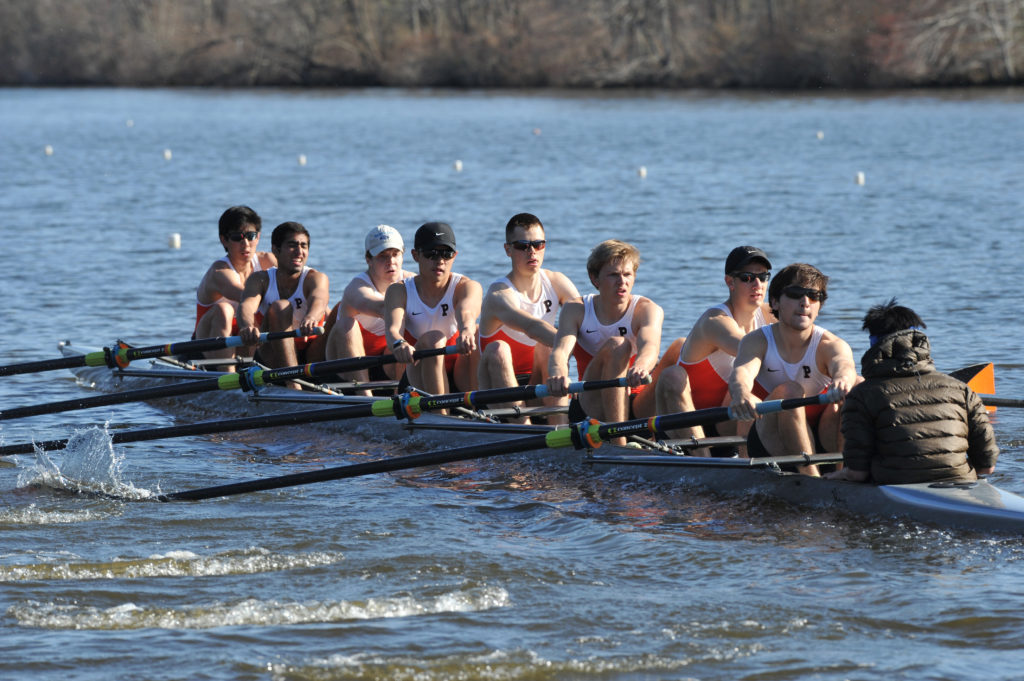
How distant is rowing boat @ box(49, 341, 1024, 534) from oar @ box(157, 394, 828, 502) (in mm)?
330

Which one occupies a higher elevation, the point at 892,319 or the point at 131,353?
the point at 892,319

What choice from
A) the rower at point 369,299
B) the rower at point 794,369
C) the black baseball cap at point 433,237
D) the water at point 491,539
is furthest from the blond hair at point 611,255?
the rower at point 369,299

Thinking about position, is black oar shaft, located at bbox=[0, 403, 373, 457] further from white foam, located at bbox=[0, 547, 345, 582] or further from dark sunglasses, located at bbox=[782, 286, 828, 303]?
dark sunglasses, located at bbox=[782, 286, 828, 303]

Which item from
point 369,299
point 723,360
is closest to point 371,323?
point 369,299

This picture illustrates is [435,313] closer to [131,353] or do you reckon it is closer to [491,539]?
[491,539]

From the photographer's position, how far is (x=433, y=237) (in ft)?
26.7

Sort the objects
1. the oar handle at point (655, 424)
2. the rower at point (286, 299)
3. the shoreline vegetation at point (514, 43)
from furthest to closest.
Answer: the shoreline vegetation at point (514, 43), the rower at point (286, 299), the oar handle at point (655, 424)

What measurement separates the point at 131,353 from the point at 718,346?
15.0ft

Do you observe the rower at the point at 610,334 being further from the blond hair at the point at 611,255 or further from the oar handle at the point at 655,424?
Result: the oar handle at the point at 655,424

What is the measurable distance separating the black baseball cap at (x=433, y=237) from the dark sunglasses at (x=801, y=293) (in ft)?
8.35

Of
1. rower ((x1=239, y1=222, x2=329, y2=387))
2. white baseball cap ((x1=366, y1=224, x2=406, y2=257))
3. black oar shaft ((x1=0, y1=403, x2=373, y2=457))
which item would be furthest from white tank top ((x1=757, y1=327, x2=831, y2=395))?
rower ((x1=239, y1=222, x2=329, y2=387))

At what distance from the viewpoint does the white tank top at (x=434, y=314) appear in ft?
27.6

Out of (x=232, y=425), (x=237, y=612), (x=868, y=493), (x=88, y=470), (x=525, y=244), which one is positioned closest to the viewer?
(x=237, y=612)

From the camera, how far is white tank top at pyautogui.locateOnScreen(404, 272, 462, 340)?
8.41 m
